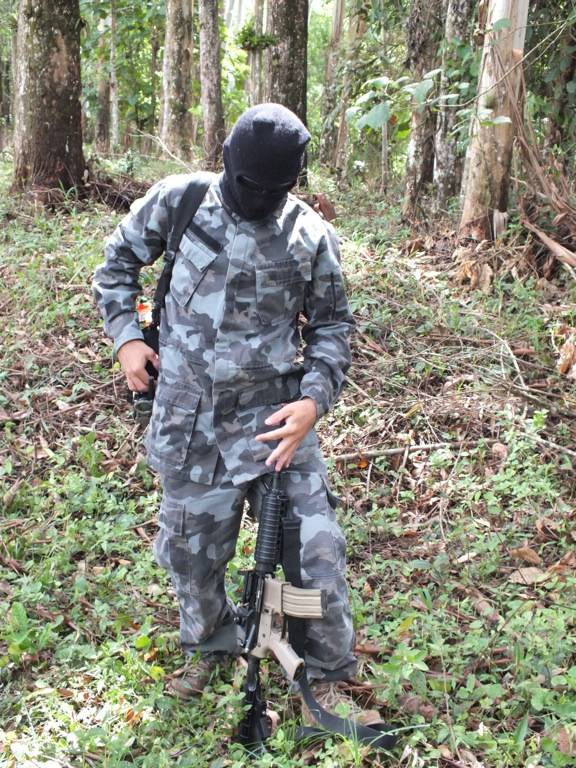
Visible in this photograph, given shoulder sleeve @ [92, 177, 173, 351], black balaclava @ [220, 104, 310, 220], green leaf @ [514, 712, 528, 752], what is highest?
black balaclava @ [220, 104, 310, 220]

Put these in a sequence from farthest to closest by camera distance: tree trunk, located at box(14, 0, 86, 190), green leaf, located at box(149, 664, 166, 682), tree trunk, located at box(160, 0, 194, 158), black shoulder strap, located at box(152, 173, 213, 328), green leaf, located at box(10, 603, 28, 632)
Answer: tree trunk, located at box(160, 0, 194, 158) < tree trunk, located at box(14, 0, 86, 190) < green leaf, located at box(10, 603, 28, 632) < green leaf, located at box(149, 664, 166, 682) < black shoulder strap, located at box(152, 173, 213, 328)

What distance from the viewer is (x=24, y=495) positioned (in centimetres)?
434

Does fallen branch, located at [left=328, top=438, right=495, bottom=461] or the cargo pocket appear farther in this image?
fallen branch, located at [left=328, top=438, right=495, bottom=461]

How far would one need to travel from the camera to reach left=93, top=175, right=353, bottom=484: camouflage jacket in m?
2.71

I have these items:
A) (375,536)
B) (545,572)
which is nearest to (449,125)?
(375,536)

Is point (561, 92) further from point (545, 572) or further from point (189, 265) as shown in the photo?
point (189, 265)

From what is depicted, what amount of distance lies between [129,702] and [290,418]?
4.34 feet

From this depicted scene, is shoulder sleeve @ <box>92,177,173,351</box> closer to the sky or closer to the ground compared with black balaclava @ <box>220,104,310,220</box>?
closer to the ground

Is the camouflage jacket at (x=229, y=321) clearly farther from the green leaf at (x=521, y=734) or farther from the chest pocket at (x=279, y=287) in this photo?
the green leaf at (x=521, y=734)

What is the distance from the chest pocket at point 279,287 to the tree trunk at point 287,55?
725 cm

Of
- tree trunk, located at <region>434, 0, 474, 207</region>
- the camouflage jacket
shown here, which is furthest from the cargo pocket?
tree trunk, located at <region>434, 0, 474, 207</region>

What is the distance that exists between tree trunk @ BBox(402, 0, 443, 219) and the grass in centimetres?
238

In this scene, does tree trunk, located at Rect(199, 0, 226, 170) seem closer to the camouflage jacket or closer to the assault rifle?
the camouflage jacket

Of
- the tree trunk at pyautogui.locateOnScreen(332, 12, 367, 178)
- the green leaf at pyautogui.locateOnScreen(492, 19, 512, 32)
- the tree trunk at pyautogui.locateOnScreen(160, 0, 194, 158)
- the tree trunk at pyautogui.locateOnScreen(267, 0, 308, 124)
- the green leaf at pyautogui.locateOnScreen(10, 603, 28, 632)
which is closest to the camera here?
the green leaf at pyautogui.locateOnScreen(10, 603, 28, 632)
